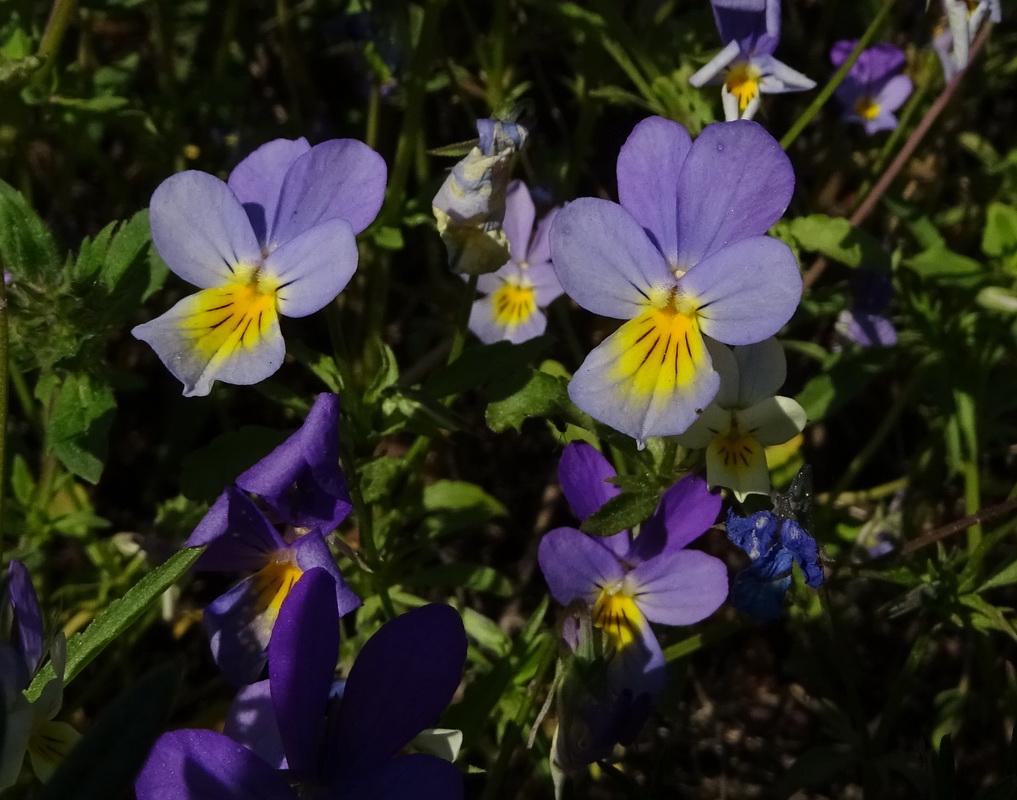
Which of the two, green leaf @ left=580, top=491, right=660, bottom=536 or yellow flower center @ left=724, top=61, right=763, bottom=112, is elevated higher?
yellow flower center @ left=724, top=61, right=763, bottom=112

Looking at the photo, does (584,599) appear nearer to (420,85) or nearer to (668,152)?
(668,152)

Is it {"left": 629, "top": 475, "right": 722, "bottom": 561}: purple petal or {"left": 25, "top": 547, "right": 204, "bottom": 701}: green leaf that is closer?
{"left": 25, "top": 547, "right": 204, "bottom": 701}: green leaf

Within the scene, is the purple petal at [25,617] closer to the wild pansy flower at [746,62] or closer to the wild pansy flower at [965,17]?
the wild pansy flower at [746,62]

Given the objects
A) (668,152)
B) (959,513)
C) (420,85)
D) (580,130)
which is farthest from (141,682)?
(959,513)

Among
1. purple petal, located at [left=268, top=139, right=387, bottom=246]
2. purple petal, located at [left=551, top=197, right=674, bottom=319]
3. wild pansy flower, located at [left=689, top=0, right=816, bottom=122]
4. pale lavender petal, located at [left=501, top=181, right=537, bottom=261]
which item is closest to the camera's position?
purple petal, located at [left=551, top=197, right=674, bottom=319]

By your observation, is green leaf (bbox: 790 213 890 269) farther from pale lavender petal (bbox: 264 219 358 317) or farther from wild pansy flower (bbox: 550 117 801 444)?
pale lavender petal (bbox: 264 219 358 317)

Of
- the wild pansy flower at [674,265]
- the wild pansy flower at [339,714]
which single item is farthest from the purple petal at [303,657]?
the wild pansy flower at [674,265]

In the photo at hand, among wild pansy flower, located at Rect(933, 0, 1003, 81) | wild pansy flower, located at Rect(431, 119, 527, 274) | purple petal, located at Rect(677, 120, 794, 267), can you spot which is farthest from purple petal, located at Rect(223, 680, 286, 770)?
wild pansy flower, located at Rect(933, 0, 1003, 81)
